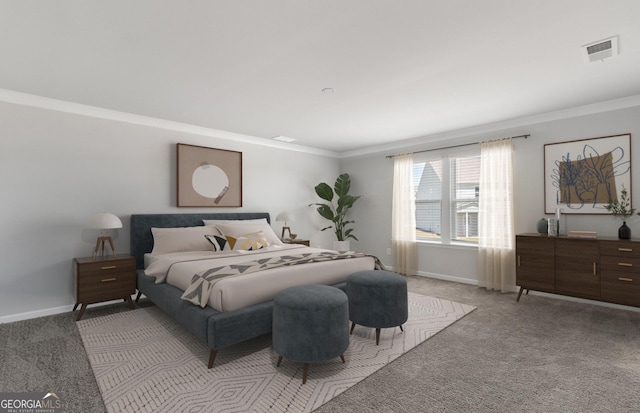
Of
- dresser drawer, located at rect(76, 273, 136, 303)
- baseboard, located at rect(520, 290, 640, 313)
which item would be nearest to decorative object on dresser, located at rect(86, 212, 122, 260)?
dresser drawer, located at rect(76, 273, 136, 303)

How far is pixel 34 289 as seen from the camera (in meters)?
3.36

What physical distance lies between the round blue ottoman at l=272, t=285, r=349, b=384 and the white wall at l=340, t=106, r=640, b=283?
11.3 feet

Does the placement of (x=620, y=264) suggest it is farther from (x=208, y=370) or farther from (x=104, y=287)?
(x=104, y=287)

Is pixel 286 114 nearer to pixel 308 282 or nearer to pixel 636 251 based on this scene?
pixel 308 282

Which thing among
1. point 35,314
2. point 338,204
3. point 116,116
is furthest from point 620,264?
point 35,314

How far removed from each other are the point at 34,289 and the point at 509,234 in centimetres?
594

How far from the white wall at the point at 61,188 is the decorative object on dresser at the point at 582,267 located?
15.2ft

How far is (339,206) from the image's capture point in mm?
6180

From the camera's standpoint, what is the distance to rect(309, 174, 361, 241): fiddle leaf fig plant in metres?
6.09

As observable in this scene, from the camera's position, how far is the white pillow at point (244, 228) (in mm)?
4277

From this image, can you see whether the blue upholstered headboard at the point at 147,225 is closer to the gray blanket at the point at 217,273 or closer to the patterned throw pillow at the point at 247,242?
the patterned throw pillow at the point at 247,242

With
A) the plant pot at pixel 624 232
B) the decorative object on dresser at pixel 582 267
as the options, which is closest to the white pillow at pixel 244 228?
the decorative object on dresser at pixel 582 267

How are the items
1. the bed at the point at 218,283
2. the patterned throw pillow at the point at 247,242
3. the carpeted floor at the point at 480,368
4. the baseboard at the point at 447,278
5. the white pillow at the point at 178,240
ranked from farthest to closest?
the baseboard at the point at 447,278 < the patterned throw pillow at the point at 247,242 < the white pillow at the point at 178,240 < the bed at the point at 218,283 < the carpeted floor at the point at 480,368

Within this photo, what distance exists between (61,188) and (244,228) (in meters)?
2.15
